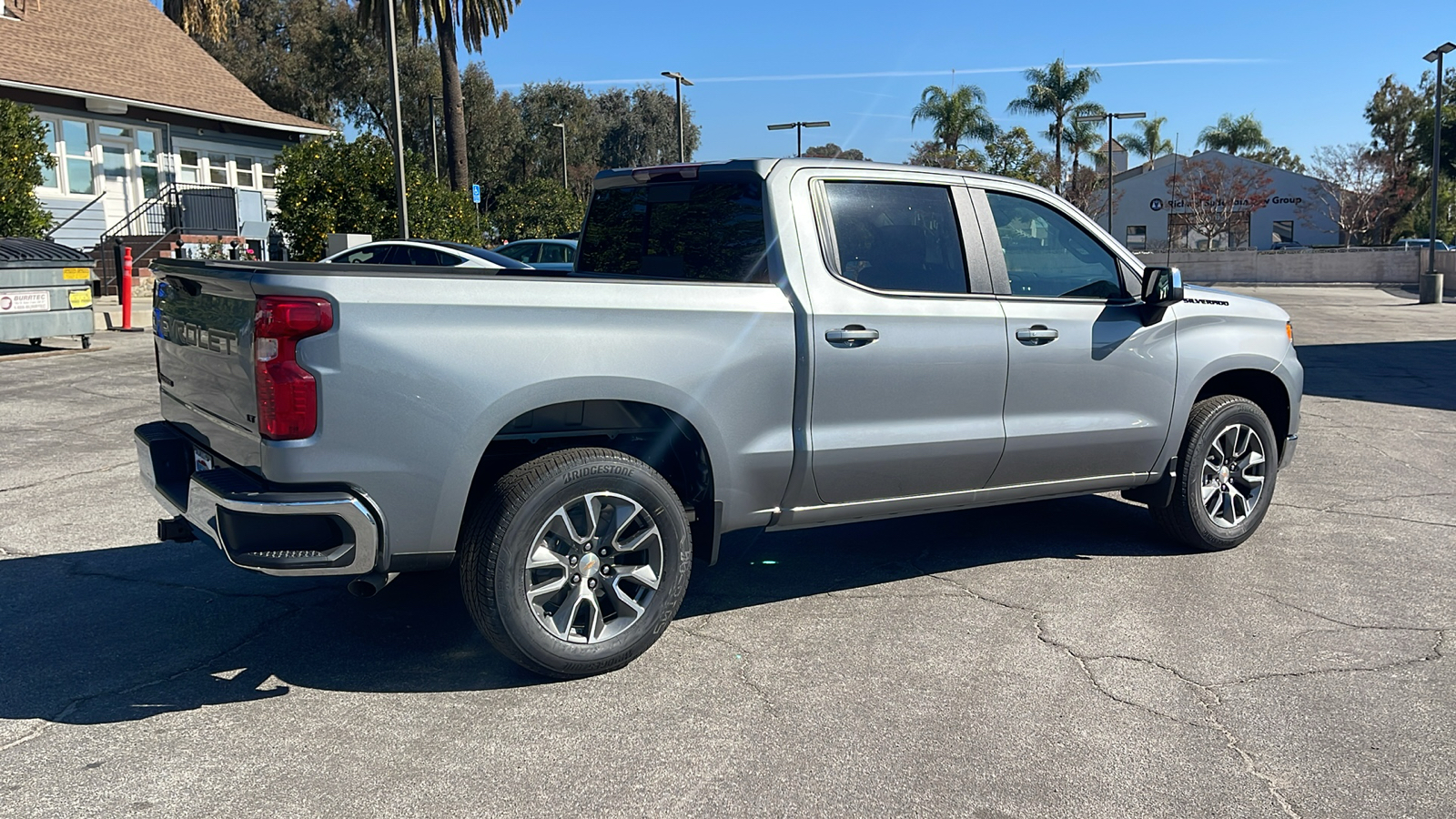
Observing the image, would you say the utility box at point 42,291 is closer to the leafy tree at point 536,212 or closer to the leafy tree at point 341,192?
the leafy tree at point 341,192


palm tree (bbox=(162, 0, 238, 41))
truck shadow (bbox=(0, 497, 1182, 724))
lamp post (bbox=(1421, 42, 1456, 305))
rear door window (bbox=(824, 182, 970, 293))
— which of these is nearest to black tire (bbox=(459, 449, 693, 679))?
truck shadow (bbox=(0, 497, 1182, 724))

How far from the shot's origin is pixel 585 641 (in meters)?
4.17

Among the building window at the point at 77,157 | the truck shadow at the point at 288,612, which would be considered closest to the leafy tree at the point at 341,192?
the building window at the point at 77,157

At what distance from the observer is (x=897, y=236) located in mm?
4957

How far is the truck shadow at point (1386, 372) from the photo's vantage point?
40.4 ft

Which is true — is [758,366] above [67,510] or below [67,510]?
above

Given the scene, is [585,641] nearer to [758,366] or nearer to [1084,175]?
[758,366]

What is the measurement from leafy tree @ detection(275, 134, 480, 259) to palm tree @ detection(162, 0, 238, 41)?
17290 mm

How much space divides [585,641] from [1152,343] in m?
3.09

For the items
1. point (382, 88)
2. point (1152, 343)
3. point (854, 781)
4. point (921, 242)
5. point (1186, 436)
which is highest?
point (382, 88)

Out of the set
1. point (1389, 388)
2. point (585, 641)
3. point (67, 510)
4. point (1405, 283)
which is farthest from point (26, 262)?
point (1405, 283)

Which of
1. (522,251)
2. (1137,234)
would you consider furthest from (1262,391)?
(1137,234)

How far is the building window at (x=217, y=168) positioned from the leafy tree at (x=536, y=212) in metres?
11.0

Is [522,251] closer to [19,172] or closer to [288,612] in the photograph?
[19,172]
